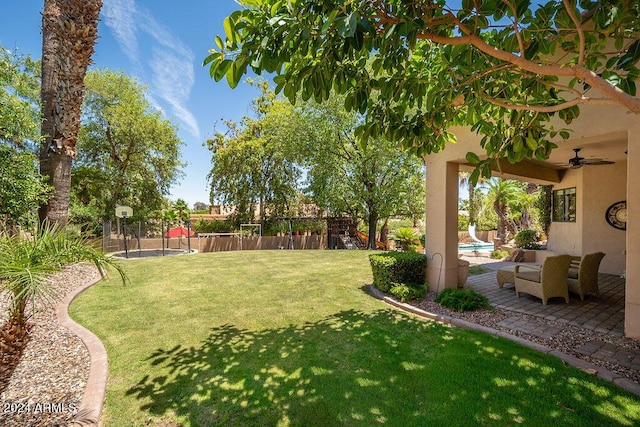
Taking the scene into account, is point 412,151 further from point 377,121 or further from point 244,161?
point 244,161

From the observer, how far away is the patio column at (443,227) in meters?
6.61

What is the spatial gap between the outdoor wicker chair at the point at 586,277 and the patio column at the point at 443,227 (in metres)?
2.31

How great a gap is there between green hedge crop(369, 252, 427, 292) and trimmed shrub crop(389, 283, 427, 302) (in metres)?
0.13

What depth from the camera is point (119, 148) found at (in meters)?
19.2

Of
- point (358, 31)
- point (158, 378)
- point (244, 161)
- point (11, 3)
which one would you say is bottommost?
point (158, 378)

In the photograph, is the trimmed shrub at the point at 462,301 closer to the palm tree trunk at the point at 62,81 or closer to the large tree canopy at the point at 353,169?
the palm tree trunk at the point at 62,81

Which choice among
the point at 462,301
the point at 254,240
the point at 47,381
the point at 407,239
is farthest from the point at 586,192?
the point at 254,240

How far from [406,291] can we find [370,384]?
3254mm

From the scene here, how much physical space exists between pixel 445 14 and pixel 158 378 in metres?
4.88

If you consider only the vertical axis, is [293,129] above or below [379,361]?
above

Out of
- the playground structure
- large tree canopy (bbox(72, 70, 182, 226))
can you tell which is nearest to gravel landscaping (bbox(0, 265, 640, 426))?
the playground structure

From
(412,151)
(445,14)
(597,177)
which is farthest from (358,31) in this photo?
(597,177)

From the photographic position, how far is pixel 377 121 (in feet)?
11.1

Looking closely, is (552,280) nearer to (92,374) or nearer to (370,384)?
(370,384)
